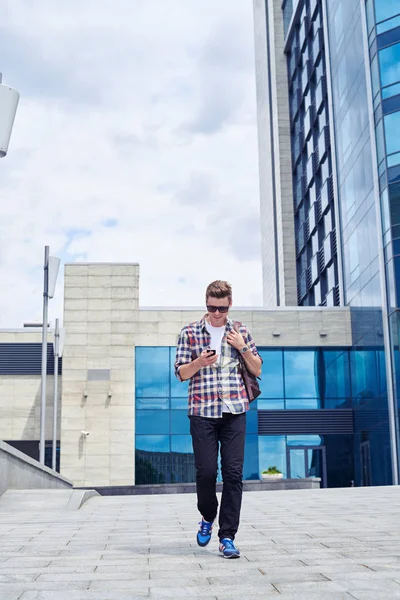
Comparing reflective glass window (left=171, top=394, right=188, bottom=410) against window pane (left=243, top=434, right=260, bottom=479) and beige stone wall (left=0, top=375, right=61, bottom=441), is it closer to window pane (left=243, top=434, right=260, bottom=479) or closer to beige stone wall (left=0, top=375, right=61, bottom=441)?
window pane (left=243, top=434, right=260, bottom=479)

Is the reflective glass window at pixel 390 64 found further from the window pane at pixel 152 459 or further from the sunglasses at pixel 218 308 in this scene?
the sunglasses at pixel 218 308

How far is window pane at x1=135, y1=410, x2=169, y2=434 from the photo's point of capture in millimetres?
34250

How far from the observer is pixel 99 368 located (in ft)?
114

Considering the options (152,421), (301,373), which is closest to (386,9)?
(301,373)

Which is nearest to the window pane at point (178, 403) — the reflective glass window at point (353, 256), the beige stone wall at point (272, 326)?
the beige stone wall at point (272, 326)

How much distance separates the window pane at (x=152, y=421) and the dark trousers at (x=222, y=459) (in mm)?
29181

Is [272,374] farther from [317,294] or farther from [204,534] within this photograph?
[204,534]

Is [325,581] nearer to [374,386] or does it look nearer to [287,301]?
[374,386]

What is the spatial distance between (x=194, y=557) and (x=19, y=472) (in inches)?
391

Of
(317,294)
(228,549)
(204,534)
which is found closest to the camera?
(228,549)

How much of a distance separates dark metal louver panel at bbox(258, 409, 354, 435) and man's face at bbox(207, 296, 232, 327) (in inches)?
1164

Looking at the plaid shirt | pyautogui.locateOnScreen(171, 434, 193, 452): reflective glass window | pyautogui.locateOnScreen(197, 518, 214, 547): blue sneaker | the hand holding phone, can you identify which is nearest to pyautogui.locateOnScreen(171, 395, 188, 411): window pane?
pyautogui.locateOnScreen(171, 434, 193, 452): reflective glass window

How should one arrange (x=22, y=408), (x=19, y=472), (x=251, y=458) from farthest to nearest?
(x=22, y=408) → (x=251, y=458) → (x=19, y=472)

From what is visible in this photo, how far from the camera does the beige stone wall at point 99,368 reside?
3378cm
